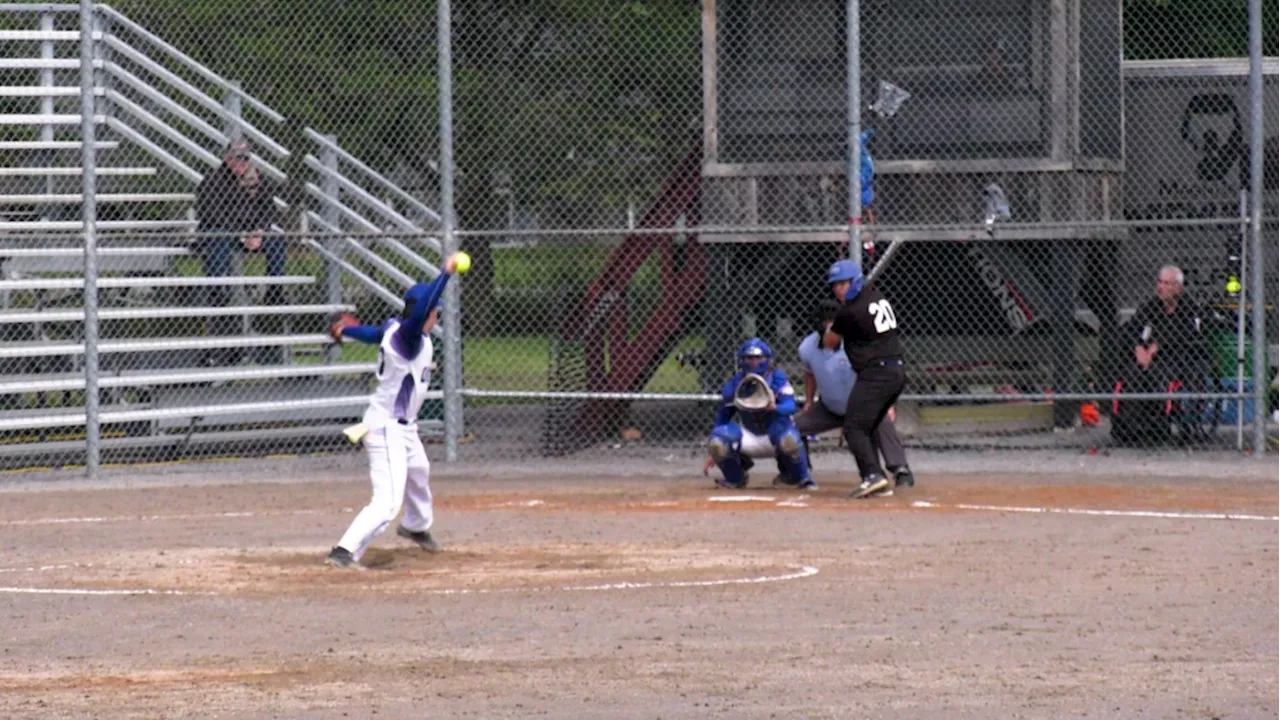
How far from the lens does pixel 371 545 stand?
42.8ft

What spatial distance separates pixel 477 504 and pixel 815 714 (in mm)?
7563

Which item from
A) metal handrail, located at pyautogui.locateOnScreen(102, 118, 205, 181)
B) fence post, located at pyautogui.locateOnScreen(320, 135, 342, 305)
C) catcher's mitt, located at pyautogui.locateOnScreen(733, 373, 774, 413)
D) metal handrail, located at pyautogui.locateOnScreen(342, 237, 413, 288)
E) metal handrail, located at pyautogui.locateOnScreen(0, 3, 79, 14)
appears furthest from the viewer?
fence post, located at pyautogui.locateOnScreen(320, 135, 342, 305)

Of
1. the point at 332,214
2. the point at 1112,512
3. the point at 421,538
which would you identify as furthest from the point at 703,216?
the point at 421,538

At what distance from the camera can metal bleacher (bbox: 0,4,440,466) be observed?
17797 millimetres

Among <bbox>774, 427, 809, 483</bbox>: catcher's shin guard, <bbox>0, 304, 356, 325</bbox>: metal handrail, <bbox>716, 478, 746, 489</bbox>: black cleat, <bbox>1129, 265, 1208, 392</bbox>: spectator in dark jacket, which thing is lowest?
<bbox>716, 478, 746, 489</bbox>: black cleat

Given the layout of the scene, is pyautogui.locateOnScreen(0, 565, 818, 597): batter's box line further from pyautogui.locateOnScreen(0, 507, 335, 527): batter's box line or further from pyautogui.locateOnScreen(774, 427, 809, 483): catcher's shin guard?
pyautogui.locateOnScreen(774, 427, 809, 483): catcher's shin guard

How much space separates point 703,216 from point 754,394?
12.1ft

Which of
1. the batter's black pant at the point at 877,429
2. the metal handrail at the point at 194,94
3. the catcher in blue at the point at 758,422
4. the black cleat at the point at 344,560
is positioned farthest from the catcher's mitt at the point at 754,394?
the metal handrail at the point at 194,94

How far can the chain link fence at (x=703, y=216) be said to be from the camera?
1791 cm

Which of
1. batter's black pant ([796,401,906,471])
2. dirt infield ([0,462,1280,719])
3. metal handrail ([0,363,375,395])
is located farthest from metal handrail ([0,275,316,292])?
batter's black pant ([796,401,906,471])

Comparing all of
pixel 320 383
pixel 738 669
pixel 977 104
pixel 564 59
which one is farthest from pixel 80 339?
pixel 738 669

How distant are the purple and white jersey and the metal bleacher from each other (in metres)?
4.75

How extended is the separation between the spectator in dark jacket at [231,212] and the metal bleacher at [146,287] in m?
0.24

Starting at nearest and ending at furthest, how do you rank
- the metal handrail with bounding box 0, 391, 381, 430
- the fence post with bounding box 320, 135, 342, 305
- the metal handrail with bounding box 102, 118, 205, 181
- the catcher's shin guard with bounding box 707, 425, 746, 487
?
the catcher's shin guard with bounding box 707, 425, 746, 487 < the metal handrail with bounding box 0, 391, 381, 430 < the metal handrail with bounding box 102, 118, 205, 181 < the fence post with bounding box 320, 135, 342, 305
